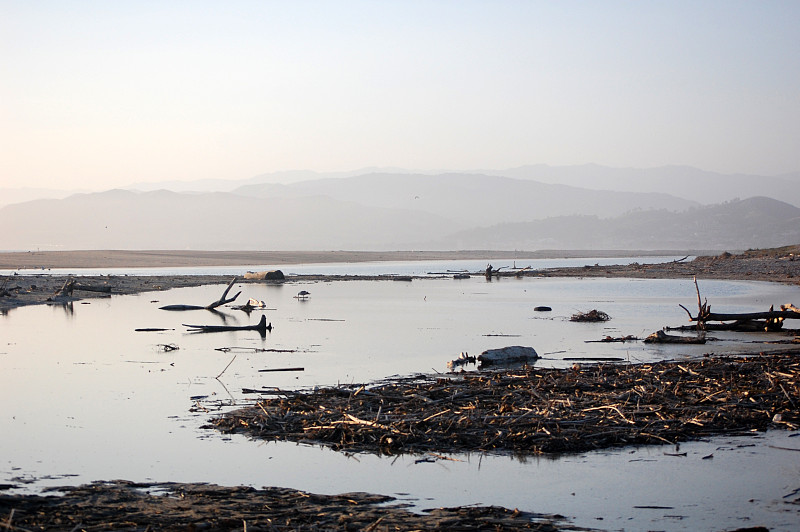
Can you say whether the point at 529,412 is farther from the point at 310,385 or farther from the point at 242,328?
the point at 242,328

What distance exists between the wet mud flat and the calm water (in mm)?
481

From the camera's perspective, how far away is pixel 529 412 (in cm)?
1226

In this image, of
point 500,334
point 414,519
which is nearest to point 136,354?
point 500,334

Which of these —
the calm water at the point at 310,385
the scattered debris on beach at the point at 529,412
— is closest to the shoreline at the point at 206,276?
the calm water at the point at 310,385

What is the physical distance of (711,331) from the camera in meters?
25.8

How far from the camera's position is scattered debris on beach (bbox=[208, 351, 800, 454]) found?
11.3 metres

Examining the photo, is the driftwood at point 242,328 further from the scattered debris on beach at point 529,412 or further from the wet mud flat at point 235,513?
the wet mud flat at point 235,513

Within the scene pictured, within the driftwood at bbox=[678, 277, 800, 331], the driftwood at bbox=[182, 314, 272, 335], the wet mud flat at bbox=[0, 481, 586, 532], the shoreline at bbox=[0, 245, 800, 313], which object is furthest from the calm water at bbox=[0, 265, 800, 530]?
the shoreline at bbox=[0, 245, 800, 313]

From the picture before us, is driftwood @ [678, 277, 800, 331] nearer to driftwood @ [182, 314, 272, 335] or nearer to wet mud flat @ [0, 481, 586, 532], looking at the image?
driftwood @ [182, 314, 272, 335]

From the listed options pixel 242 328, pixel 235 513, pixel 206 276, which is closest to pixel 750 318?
pixel 242 328

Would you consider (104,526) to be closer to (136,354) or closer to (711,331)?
(136,354)

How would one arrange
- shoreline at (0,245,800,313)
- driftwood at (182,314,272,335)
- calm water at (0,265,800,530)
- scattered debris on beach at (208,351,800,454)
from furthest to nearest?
shoreline at (0,245,800,313), driftwood at (182,314,272,335), scattered debris on beach at (208,351,800,454), calm water at (0,265,800,530)

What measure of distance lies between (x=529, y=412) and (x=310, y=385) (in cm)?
526

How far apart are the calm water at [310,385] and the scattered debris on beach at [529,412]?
19.9 inches
